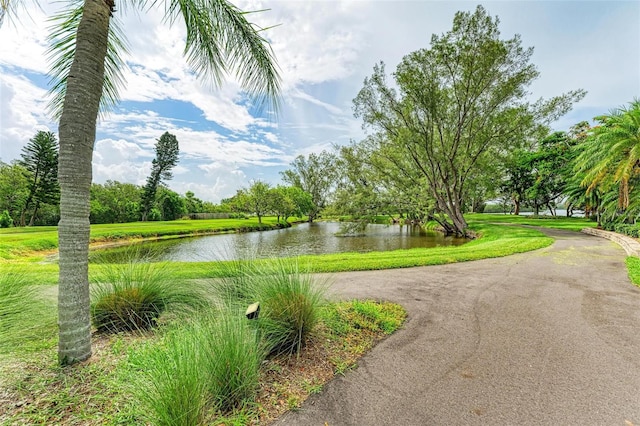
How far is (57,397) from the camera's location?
6.63 ft

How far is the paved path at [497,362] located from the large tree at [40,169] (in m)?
35.6

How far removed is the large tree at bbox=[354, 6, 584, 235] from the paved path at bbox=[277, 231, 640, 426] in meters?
13.9

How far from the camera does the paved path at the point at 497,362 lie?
7.02ft

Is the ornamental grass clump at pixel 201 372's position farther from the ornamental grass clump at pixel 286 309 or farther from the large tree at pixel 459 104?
the large tree at pixel 459 104

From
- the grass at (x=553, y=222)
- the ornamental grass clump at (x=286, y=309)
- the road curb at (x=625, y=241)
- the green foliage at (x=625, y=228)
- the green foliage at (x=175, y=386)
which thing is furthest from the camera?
the grass at (x=553, y=222)

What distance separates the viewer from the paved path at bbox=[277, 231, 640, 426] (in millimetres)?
2139

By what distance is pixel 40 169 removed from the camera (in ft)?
87.9

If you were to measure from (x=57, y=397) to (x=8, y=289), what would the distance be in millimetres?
1640

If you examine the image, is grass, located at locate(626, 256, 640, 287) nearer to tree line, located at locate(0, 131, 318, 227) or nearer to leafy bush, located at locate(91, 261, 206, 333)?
leafy bush, located at locate(91, 261, 206, 333)

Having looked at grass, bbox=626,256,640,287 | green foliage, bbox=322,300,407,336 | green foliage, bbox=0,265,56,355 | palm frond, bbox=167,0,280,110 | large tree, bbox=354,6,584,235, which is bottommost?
grass, bbox=626,256,640,287

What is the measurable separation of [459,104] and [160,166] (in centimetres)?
4327

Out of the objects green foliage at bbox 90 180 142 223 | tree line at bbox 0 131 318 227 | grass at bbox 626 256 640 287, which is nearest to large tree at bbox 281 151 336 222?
tree line at bbox 0 131 318 227

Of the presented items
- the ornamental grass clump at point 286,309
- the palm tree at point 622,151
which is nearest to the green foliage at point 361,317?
the ornamental grass clump at point 286,309

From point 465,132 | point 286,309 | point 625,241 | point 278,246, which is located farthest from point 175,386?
point 465,132
